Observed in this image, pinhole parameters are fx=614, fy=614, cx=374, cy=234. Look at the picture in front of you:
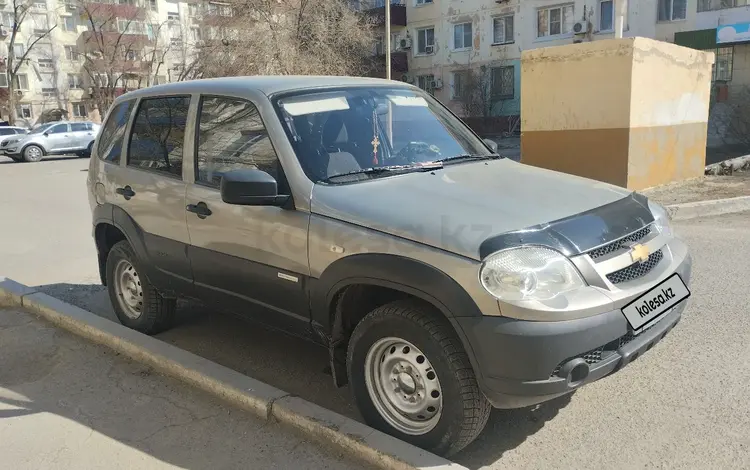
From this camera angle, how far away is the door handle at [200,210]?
3891 mm

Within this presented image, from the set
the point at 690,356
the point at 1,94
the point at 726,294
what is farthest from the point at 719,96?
the point at 1,94

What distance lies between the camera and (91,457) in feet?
10.6

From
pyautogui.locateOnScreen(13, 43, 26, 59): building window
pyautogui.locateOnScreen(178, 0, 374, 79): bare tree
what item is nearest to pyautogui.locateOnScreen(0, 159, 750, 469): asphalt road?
pyautogui.locateOnScreen(178, 0, 374, 79): bare tree

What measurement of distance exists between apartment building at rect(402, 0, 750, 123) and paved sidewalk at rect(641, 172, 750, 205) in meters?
18.1

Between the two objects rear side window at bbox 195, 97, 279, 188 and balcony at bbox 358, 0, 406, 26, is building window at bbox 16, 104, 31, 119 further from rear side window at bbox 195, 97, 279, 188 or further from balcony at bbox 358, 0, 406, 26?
rear side window at bbox 195, 97, 279, 188

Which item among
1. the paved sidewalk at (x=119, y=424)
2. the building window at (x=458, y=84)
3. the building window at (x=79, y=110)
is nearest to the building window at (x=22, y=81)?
the building window at (x=79, y=110)

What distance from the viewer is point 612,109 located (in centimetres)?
985

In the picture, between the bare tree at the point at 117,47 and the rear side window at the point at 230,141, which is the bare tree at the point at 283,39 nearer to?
the bare tree at the point at 117,47

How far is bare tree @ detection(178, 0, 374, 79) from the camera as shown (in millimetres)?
25297

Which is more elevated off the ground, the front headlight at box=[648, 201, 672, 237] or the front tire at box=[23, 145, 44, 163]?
the front headlight at box=[648, 201, 672, 237]

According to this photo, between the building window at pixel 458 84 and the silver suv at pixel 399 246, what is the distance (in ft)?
106

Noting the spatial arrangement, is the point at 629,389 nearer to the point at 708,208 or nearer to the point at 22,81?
the point at 708,208

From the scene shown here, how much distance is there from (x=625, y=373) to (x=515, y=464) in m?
1.27

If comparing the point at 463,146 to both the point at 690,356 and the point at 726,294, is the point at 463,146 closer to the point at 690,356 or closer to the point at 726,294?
the point at 690,356
